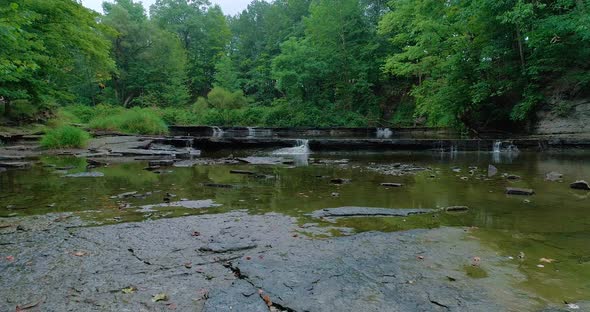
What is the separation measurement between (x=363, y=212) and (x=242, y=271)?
6.40 ft

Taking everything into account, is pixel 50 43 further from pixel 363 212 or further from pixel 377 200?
pixel 363 212

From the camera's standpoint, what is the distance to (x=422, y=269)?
2.32 meters

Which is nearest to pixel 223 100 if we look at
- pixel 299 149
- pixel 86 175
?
pixel 299 149

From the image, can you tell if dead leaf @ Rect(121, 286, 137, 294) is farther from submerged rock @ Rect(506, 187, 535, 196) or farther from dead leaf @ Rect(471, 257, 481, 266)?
submerged rock @ Rect(506, 187, 535, 196)

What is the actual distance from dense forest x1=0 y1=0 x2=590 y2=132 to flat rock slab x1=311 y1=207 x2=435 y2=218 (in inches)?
239

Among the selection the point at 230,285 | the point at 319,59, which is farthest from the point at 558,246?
the point at 319,59

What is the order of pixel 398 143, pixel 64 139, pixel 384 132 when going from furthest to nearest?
pixel 384 132 < pixel 398 143 < pixel 64 139

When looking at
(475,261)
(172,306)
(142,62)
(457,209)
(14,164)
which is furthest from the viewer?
(142,62)

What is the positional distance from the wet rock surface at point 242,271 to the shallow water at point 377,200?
30 cm

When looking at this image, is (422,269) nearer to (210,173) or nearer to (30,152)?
(210,173)

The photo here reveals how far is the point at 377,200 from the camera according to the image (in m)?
4.63

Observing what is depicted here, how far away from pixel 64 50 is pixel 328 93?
799 inches

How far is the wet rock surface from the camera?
6.15ft

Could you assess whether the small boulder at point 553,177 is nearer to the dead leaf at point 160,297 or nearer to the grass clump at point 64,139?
the dead leaf at point 160,297
